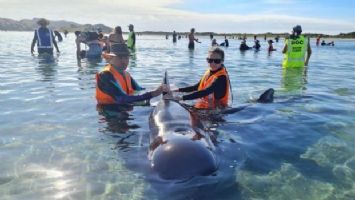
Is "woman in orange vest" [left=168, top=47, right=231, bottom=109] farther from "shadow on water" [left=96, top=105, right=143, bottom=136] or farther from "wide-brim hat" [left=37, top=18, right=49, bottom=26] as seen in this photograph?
"wide-brim hat" [left=37, top=18, right=49, bottom=26]

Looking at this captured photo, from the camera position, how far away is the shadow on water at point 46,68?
1702cm

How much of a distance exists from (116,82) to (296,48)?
12535 millimetres

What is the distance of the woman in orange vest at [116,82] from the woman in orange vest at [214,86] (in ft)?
3.57

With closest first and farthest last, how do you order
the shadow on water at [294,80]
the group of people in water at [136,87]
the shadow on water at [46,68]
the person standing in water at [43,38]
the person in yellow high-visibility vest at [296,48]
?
the group of people in water at [136,87], the shadow on water at [294,80], the shadow on water at [46,68], the person in yellow high-visibility vest at [296,48], the person standing in water at [43,38]

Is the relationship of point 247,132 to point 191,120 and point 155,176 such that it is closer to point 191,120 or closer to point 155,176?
point 191,120

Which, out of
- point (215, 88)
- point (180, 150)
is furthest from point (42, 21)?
point (180, 150)

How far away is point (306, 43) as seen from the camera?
19.1m

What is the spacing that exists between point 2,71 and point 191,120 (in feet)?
47.2

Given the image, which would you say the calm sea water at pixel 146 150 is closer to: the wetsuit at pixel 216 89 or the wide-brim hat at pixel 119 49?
the wetsuit at pixel 216 89

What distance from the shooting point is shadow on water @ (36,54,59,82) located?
17.0 metres

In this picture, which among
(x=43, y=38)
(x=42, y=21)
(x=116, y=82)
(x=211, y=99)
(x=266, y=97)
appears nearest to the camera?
(x=116, y=82)

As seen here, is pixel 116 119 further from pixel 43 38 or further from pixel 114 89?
pixel 43 38

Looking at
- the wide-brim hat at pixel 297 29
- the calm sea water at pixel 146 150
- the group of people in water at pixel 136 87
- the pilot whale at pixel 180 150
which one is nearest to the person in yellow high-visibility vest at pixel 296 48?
the wide-brim hat at pixel 297 29

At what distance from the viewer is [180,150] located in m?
5.92
